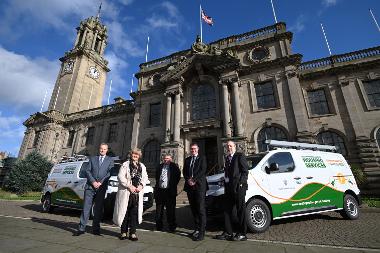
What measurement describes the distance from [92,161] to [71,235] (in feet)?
5.47

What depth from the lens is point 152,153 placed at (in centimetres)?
2056

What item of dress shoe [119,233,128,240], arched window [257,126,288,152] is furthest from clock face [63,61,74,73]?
dress shoe [119,233,128,240]

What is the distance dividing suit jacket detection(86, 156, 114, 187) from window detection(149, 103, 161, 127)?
1606 centimetres

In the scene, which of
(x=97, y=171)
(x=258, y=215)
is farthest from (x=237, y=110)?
(x=97, y=171)

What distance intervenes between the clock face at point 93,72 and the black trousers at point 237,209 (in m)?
36.9

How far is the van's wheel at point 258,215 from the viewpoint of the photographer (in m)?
5.14

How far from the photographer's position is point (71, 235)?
479 cm

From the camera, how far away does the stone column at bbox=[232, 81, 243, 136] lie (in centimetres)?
1637

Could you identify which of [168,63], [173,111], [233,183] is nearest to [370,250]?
[233,183]

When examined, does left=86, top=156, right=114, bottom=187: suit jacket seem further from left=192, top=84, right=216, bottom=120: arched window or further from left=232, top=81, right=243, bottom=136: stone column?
left=192, top=84, right=216, bottom=120: arched window

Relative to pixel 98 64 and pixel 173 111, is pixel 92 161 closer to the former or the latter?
pixel 173 111

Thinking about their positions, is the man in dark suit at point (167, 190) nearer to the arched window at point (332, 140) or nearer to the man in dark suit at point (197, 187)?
the man in dark suit at point (197, 187)

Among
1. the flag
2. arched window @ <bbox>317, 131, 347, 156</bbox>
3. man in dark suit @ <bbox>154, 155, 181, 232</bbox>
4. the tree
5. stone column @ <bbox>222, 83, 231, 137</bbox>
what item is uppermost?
the flag

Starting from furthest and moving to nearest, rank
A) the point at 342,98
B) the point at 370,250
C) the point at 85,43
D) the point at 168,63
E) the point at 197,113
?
the point at 85,43 < the point at 168,63 < the point at 197,113 < the point at 342,98 < the point at 370,250
